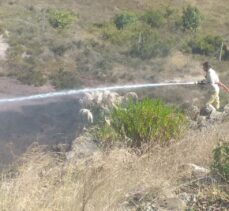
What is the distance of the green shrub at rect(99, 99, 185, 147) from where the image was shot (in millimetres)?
7078

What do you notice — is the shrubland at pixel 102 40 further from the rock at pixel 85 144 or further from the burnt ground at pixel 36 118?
the rock at pixel 85 144

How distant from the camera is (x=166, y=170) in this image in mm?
4871

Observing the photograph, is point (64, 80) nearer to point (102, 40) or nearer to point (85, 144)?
point (102, 40)

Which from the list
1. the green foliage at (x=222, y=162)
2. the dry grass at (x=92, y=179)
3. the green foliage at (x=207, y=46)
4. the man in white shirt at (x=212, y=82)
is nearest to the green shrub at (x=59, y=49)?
the green foliage at (x=207, y=46)

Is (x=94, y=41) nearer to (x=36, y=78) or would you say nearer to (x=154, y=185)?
(x=36, y=78)

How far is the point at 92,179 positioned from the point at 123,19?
3931cm

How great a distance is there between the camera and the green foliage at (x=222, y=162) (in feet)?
15.1

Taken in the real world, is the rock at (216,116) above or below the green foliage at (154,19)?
above

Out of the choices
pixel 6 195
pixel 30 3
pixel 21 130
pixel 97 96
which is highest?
pixel 6 195

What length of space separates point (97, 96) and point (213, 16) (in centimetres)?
3497

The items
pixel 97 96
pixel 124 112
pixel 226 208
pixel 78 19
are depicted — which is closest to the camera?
pixel 226 208

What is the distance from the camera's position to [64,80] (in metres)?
28.1

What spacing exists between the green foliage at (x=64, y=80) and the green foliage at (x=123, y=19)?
13495 mm

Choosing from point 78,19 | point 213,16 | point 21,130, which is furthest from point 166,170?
point 213,16
